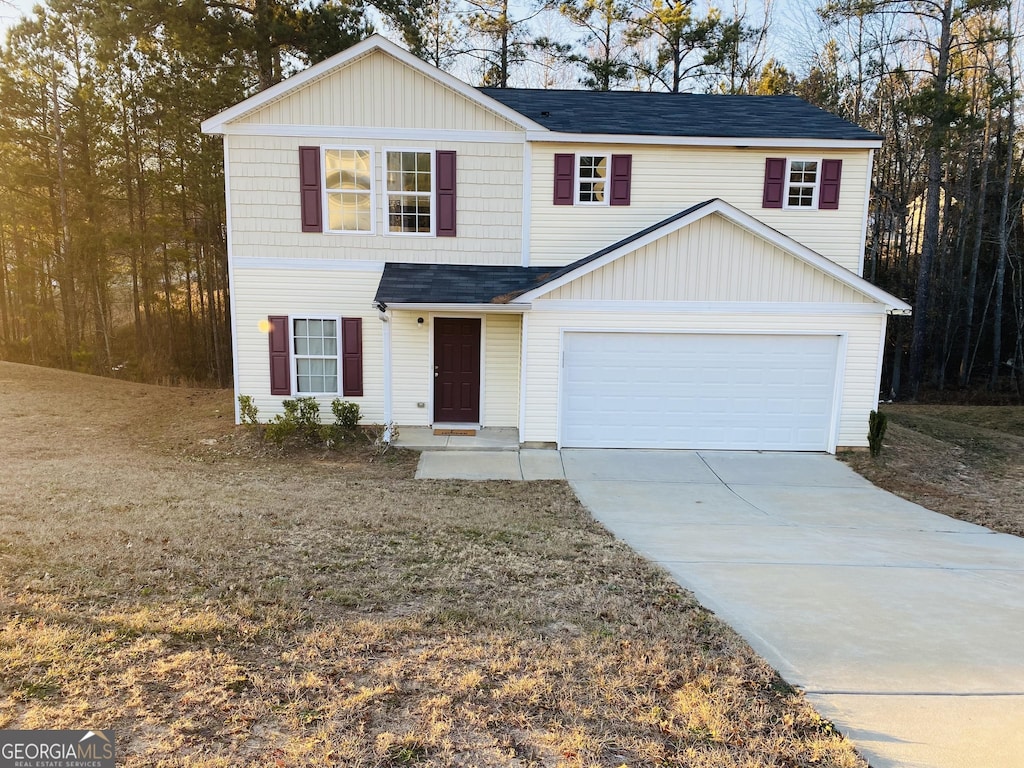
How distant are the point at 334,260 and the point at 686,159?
7.19 metres

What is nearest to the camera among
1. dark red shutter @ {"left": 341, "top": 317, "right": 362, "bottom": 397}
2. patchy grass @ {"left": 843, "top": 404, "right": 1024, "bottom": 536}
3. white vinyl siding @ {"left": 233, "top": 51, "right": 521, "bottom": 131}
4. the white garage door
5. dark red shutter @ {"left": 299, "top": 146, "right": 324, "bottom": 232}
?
patchy grass @ {"left": 843, "top": 404, "right": 1024, "bottom": 536}

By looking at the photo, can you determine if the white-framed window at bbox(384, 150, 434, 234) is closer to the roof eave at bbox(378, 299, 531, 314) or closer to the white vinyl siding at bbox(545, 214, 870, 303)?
the roof eave at bbox(378, 299, 531, 314)

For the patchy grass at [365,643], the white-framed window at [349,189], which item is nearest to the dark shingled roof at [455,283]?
the white-framed window at [349,189]

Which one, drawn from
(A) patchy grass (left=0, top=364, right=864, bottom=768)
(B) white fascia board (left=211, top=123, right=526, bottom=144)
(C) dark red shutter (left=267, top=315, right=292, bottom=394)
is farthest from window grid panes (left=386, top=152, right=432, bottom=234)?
(A) patchy grass (left=0, top=364, right=864, bottom=768)

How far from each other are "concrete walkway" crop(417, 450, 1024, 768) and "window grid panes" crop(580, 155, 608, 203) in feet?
17.8

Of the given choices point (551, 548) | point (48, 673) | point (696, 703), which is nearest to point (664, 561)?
point (551, 548)

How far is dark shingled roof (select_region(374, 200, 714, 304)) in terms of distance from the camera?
34.6ft

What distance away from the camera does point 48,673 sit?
3232 millimetres

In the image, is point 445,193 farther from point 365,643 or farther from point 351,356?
point 365,643

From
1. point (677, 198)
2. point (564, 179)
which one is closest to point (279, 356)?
point (564, 179)

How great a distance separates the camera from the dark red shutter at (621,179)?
1198 centimetres

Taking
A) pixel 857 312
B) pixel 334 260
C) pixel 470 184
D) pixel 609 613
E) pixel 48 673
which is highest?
pixel 470 184

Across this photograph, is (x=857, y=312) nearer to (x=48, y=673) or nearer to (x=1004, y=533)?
(x=1004, y=533)

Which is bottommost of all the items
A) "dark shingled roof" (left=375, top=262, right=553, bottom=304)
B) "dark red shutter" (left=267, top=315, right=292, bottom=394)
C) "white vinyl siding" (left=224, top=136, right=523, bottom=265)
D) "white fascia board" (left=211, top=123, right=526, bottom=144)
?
"dark red shutter" (left=267, top=315, right=292, bottom=394)
